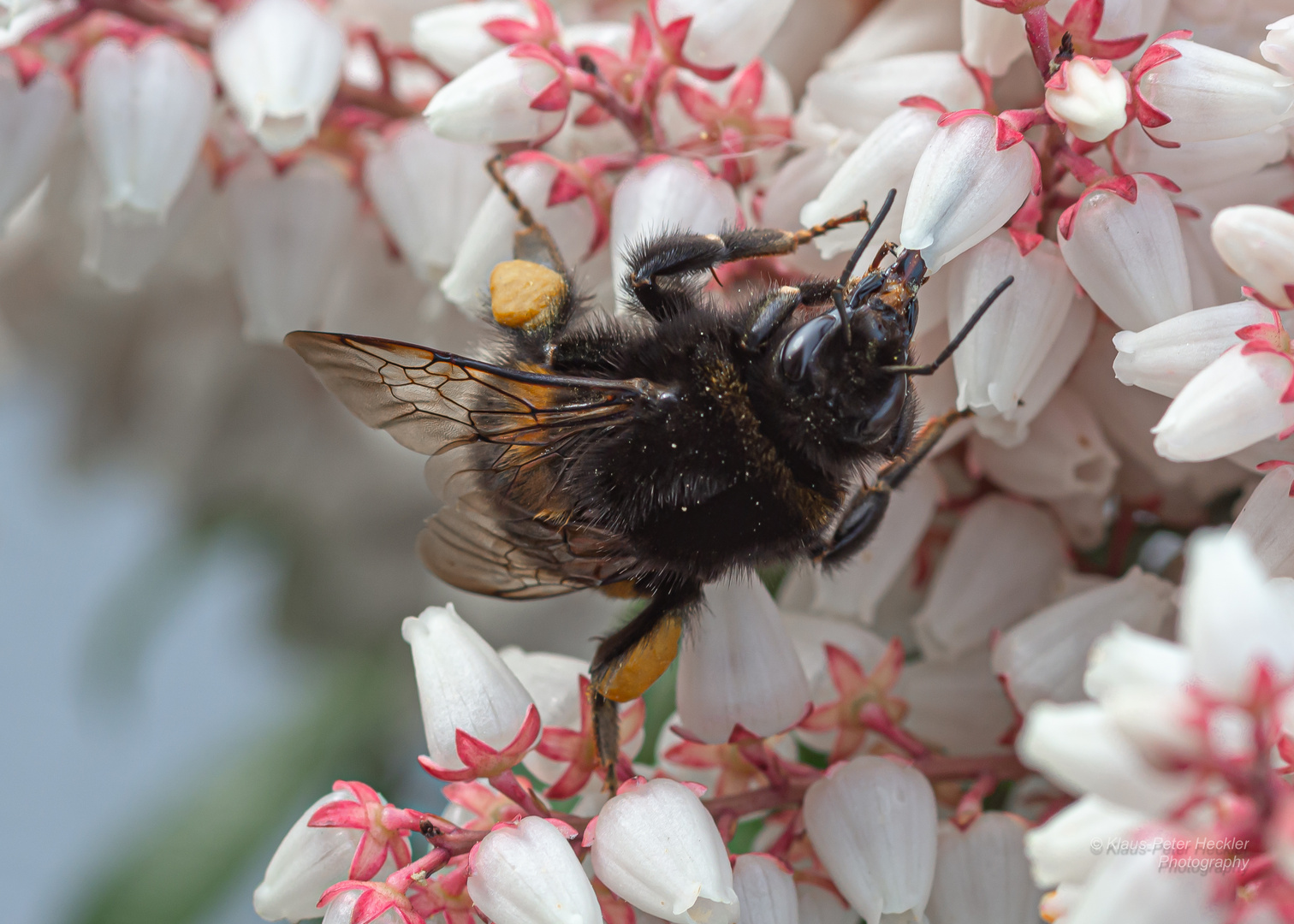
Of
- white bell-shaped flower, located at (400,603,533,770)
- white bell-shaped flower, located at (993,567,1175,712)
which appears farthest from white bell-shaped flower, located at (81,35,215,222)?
white bell-shaped flower, located at (993,567,1175,712)

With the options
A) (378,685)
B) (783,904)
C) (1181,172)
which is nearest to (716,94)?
(1181,172)

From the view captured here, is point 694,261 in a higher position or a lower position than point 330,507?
higher

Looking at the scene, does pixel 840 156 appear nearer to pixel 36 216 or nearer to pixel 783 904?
pixel 783 904

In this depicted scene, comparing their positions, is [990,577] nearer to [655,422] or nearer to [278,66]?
[655,422]

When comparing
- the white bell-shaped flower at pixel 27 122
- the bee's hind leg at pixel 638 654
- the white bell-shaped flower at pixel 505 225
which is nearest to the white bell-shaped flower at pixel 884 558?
the bee's hind leg at pixel 638 654

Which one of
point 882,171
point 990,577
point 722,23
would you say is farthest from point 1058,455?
point 722,23

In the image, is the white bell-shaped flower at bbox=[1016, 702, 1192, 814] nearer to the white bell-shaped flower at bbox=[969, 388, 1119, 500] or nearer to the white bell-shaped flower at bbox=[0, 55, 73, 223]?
the white bell-shaped flower at bbox=[969, 388, 1119, 500]
